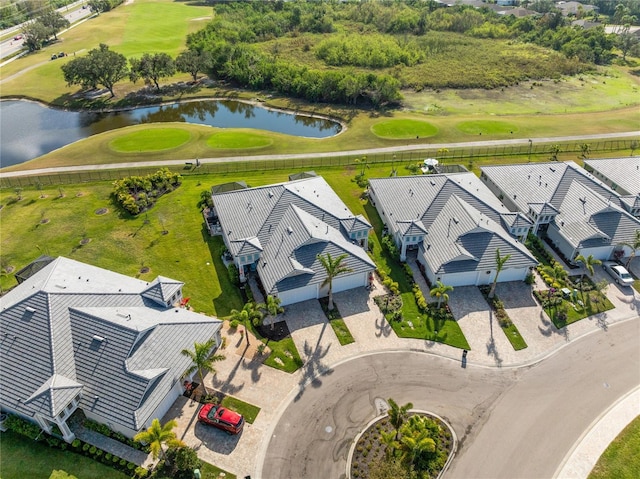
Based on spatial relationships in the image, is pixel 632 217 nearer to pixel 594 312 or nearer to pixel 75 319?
pixel 594 312

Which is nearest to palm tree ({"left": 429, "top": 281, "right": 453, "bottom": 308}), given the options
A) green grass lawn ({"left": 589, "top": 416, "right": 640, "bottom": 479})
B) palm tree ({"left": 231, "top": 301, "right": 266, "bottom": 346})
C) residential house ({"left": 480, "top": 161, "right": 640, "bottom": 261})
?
palm tree ({"left": 231, "top": 301, "right": 266, "bottom": 346})

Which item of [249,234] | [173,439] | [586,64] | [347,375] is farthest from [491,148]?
[586,64]

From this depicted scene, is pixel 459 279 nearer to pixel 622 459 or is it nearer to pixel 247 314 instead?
pixel 622 459

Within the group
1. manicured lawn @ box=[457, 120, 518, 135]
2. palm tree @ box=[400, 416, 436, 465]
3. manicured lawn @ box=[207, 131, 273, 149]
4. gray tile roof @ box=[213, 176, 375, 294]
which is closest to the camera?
palm tree @ box=[400, 416, 436, 465]

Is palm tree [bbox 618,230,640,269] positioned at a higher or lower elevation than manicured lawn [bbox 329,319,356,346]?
lower

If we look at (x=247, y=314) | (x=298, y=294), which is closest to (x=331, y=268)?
(x=298, y=294)

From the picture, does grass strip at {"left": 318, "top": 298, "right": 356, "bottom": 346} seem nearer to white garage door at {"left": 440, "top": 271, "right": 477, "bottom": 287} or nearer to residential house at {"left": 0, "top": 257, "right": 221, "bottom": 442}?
residential house at {"left": 0, "top": 257, "right": 221, "bottom": 442}
